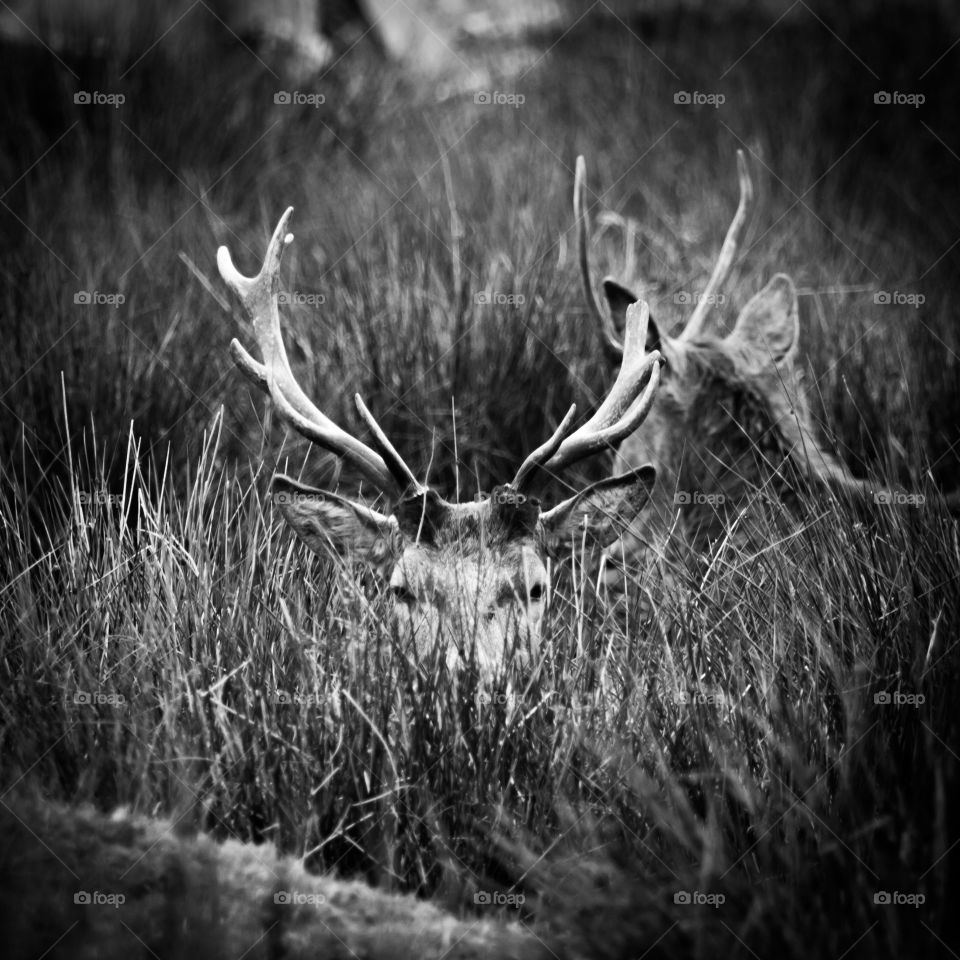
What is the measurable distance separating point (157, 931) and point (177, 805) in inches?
14.0

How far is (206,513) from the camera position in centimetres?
418

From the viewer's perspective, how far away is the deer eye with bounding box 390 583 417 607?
11.6 ft

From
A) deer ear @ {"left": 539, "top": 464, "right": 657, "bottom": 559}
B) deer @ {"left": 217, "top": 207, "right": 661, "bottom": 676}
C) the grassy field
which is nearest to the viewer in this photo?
the grassy field

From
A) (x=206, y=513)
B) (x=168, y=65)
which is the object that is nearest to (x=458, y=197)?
(x=168, y=65)

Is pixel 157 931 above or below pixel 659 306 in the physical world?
below

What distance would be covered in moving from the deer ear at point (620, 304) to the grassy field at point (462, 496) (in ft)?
0.94

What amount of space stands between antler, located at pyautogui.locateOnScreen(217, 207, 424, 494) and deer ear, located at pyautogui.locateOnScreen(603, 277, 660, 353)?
1.26 meters

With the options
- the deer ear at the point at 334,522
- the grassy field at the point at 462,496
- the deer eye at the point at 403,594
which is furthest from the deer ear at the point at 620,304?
the deer eye at the point at 403,594

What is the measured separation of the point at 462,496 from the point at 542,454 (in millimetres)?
1322

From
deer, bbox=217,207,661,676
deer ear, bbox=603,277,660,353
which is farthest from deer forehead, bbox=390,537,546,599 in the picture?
deer ear, bbox=603,277,660,353

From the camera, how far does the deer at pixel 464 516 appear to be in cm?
347

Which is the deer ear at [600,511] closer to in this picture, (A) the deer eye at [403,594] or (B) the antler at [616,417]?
(B) the antler at [616,417]

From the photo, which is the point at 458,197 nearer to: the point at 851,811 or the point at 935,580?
the point at 935,580

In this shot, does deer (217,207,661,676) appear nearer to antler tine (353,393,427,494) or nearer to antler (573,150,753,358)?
antler tine (353,393,427,494)
